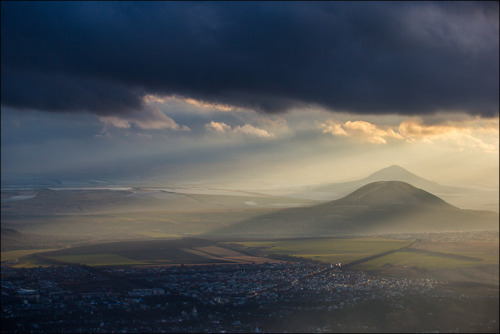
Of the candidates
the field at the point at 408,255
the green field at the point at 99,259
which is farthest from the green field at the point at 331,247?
the green field at the point at 99,259

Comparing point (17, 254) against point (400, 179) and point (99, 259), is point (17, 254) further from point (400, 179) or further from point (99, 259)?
point (400, 179)

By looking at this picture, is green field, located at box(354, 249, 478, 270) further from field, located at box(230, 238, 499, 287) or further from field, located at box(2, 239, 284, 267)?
field, located at box(2, 239, 284, 267)

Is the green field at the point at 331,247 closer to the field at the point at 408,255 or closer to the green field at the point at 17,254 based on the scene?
the field at the point at 408,255

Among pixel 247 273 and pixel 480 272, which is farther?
pixel 247 273

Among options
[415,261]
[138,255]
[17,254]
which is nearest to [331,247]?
[415,261]

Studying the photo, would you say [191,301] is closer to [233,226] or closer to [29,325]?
[29,325]

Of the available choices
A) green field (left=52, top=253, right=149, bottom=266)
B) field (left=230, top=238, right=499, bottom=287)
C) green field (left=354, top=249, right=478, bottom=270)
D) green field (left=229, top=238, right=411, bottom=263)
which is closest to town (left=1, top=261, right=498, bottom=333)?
field (left=230, top=238, right=499, bottom=287)

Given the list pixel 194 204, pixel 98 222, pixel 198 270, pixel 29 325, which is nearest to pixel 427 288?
pixel 198 270
